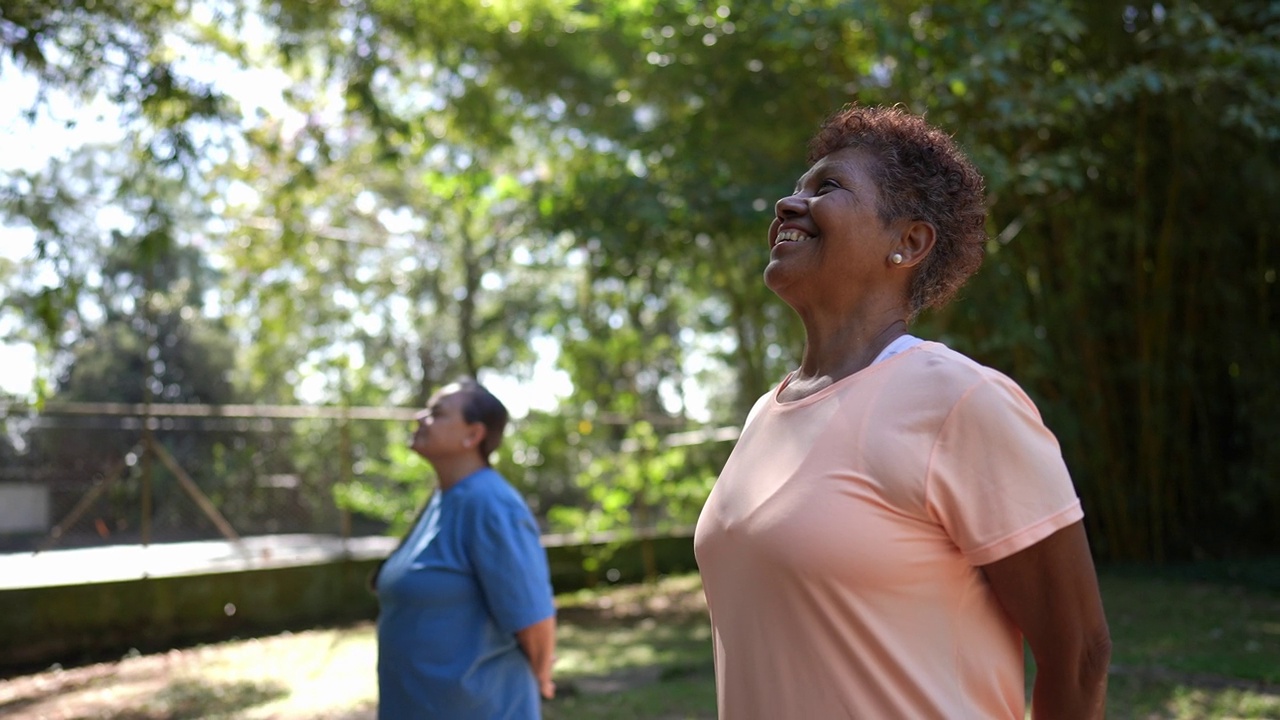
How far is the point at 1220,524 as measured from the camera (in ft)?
38.1

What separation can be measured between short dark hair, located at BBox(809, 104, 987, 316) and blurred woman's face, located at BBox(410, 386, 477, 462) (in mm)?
2138

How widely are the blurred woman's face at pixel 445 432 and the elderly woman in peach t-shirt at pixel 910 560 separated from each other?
2136mm

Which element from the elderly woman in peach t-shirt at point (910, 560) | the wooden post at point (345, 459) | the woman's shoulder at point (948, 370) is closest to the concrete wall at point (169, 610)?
the wooden post at point (345, 459)

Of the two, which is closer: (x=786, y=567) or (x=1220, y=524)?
(x=786, y=567)

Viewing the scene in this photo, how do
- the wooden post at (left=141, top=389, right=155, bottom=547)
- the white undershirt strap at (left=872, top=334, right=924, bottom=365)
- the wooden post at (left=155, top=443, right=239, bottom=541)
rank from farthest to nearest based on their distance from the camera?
the wooden post at (left=155, top=443, right=239, bottom=541) → the wooden post at (left=141, top=389, right=155, bottom=547) → the white undershirt strap at (left=872, top=334, right=924, bottom=365)

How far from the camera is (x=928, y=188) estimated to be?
5.74 feet

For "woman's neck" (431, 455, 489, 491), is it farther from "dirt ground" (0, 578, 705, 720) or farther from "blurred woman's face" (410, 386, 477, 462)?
"dirt ground" (0, 578, 705, 720)

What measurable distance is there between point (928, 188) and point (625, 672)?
20.8 feet

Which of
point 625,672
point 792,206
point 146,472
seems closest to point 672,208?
point 625,672

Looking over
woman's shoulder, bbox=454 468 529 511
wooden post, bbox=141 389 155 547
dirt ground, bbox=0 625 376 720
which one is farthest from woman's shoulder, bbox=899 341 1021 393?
wooden post, bbox=141 389 155 547

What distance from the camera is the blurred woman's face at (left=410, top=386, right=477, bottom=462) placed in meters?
3.70

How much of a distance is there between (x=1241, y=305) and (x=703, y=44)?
19.5 ft

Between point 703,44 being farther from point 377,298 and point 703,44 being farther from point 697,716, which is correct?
point 377,298

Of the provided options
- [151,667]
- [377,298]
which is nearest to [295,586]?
[151,667]
